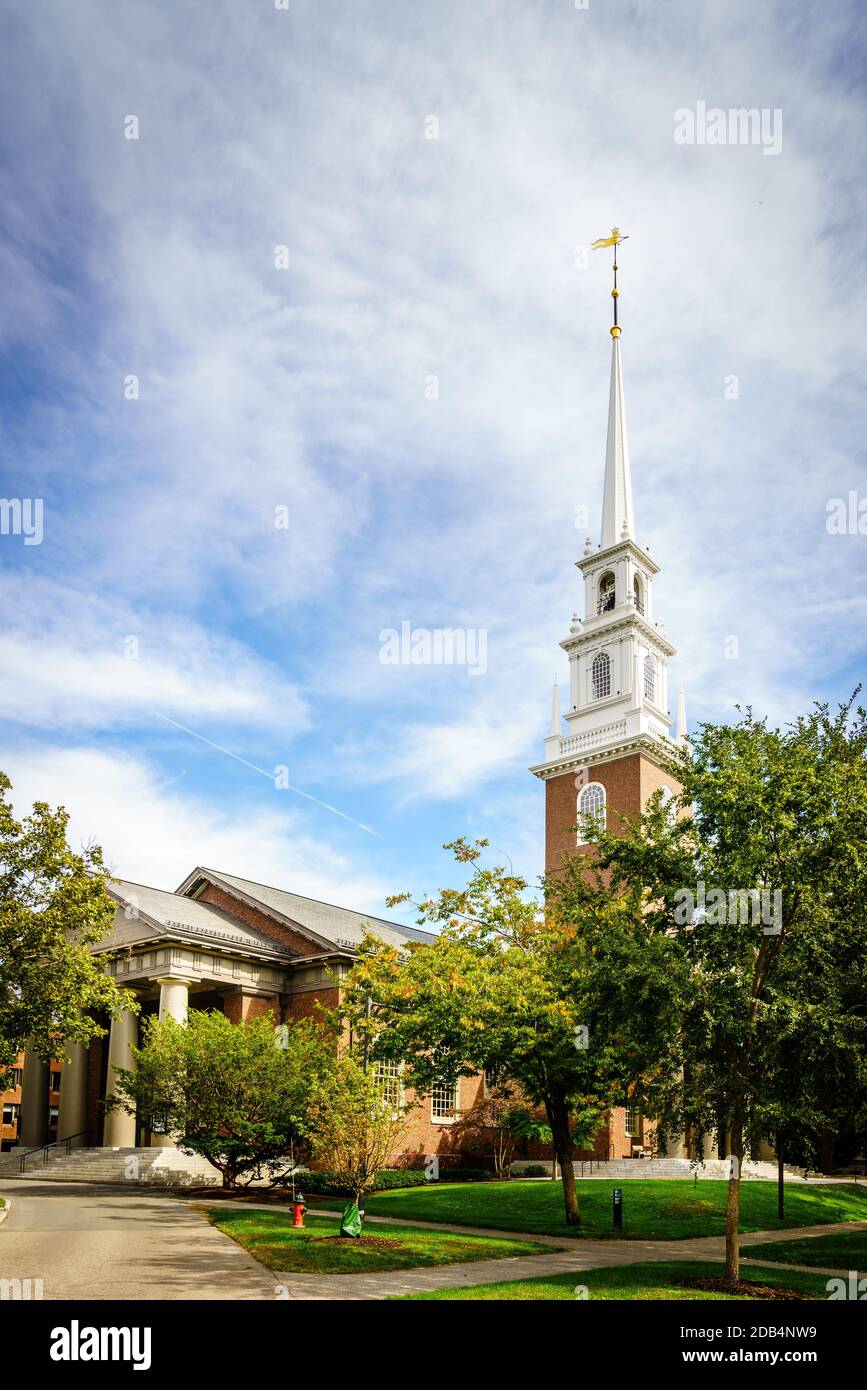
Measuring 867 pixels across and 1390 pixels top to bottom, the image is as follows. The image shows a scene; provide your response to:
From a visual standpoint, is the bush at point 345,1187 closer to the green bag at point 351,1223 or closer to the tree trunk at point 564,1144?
the tree trunk at point 564,1144

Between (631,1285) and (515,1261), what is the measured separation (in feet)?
10.7

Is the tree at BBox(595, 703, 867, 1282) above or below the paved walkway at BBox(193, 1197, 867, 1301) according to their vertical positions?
above

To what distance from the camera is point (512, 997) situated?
22781 mm

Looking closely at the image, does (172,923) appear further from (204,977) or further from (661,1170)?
(661,1170)

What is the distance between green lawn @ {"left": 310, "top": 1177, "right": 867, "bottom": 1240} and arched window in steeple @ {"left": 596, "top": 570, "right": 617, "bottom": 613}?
1081 inches

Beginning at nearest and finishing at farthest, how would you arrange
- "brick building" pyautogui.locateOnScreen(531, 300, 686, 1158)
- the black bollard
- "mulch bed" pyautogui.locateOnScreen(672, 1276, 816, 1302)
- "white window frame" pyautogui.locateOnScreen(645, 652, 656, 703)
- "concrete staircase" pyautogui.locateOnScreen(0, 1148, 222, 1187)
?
"mulch bed" pyautogui.locateOnScreen(672, 1276, 816, 1302) < the black bollard < "concrete staircase" pyautogui.locateOnScreen(0, 1148, 222, 1187) < "brick building" pyautogui.locateOnScreen(531, 300, 686, 1158) < "white window frame" pyautogui.locateOnScreen(645, 652, 656, 703)

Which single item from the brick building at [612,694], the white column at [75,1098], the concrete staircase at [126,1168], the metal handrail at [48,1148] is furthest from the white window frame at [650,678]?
the metal handrail at [48,1148]

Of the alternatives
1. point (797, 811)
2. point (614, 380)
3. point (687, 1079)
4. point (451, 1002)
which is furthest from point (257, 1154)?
point (614, 380)

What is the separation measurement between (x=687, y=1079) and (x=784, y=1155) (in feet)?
7.73

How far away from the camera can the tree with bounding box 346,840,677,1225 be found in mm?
22859

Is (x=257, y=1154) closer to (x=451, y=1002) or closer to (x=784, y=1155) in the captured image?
(x=451, y=1002)

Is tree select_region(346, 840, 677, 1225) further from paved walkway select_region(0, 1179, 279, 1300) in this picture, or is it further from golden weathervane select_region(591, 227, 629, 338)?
golden weathervane select_region(591, 227, 629, 338)

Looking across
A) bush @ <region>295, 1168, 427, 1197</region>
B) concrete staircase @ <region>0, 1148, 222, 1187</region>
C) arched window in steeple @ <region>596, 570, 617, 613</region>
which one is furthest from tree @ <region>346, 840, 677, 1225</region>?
arched window in steeple @ <region>596, 570, 617, 613</region>
